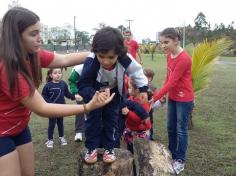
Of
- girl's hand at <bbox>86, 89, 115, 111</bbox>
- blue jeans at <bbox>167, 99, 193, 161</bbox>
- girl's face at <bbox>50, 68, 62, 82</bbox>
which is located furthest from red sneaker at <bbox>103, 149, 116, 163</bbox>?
girl's face at <bbox>50, 68, 62, 82</bbox>

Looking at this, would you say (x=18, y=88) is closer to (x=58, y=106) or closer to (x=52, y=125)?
(x=58, y=106)

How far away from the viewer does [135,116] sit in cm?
447

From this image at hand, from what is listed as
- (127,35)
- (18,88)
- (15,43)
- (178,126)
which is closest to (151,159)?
(178,126)

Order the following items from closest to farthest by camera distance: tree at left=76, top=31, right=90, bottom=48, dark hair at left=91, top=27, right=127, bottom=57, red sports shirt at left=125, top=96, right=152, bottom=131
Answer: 1. dark hair at left=91, top=27, right=127, bottom=57
2. red sports shirt at left=125, top=96, right=152, bottom=131
3. tree at left=76, top=31, right=90, bottom=48

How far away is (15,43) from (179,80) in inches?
108

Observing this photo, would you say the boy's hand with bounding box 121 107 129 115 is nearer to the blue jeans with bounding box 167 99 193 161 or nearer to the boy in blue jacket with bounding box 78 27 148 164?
the boy in blue jacket with bounding box 78 27 148 164

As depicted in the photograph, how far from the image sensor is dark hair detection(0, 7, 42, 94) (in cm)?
262

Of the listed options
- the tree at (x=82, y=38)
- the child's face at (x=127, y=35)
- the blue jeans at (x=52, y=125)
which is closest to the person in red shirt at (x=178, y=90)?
the blue jeans at (x=52, y=125)

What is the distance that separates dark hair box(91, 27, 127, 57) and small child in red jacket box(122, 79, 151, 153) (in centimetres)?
111

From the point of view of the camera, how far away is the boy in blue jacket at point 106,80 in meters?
3.05

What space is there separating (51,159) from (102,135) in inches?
101

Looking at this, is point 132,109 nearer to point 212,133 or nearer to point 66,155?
point 66,155

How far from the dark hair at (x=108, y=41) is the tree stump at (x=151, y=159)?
1.34 m

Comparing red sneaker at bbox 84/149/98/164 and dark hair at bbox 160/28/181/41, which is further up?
dark hair at bbox 160/28/181/41
